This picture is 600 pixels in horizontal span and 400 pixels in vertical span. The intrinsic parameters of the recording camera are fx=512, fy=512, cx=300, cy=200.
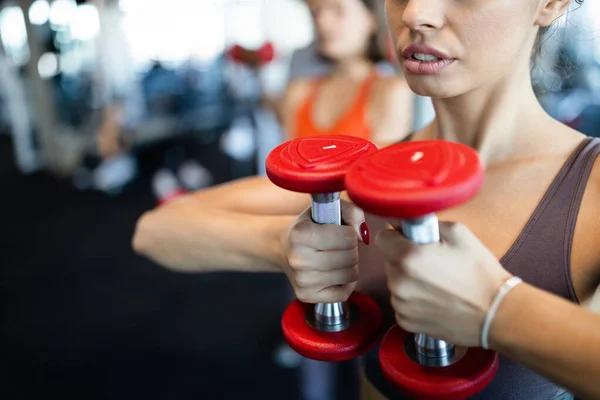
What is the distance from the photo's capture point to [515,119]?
795 millimetres

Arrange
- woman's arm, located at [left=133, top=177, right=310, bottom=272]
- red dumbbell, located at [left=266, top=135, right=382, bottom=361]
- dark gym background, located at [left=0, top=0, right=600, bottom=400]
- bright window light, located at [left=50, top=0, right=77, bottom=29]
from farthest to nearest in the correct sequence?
bright window light, located at [left=50, top=0, right=77, bottom=29] < dark gym background, located at [left=0, top=0, right=600, bottom=400] < woman's arm, located at [left=133, top=177, right=310, bottom=272] < red dumbbell, located at [left=266, top=135, right=382, bottom=361]

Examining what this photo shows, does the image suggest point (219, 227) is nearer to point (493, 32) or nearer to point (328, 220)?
point (328, 220)

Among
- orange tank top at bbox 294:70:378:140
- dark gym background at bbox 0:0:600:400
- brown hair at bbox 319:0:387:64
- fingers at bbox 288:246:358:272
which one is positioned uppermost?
brown hair at bbox 319:0:387:64

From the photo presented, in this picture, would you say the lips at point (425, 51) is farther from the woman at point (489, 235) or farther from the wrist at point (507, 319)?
the wrist at point (507, 319)

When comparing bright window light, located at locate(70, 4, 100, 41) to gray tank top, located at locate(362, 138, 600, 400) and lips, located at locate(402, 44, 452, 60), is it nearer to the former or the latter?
lips, located at locate(402, 44, 452, 60)

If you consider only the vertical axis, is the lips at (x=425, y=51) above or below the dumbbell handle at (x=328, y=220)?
above

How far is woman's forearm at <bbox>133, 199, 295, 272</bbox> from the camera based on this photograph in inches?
33.3

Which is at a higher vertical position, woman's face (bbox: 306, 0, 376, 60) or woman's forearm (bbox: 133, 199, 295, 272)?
woman's face (bbox: 306, 0, 376, 60)

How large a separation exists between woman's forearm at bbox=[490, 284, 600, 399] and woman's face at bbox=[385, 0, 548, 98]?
0.97 ft

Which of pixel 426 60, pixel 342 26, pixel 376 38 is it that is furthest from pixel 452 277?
pixel 376 38

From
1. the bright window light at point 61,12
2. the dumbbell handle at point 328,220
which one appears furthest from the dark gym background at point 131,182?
the dumbbell handle at point 328,220

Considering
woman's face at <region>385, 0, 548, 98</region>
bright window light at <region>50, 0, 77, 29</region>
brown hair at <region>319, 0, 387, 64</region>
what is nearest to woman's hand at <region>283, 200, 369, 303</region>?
woman's face at <region>385, 0, 548, 98</region>

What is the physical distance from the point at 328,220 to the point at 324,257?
0.16ft

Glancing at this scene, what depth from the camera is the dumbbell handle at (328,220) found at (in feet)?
2.13
